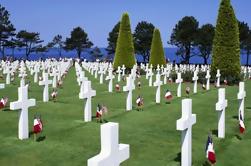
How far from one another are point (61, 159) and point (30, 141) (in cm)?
147

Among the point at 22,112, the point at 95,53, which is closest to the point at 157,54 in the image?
the point at 22,112

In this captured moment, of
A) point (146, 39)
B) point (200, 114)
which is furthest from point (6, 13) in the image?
point (200, 114)

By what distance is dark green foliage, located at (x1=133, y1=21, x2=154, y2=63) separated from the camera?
7194cm

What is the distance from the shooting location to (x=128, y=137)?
29.3 feet

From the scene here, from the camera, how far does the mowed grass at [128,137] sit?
24.0ft

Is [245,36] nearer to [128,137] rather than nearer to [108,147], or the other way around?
[128,137]

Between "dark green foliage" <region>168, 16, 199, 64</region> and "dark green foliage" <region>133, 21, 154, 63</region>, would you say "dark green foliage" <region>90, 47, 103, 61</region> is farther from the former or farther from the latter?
"dark green foliage" <region>168, 16, 199, 64</region>

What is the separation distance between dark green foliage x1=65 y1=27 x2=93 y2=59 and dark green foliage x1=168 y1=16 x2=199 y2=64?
26.3 m

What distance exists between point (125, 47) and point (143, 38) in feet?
121

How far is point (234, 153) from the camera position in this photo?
7.92 m

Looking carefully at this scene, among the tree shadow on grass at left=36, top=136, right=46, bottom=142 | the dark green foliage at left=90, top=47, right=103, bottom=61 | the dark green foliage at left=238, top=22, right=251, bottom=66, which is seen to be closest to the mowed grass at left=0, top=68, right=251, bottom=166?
the tree shadow on grass at left=36, top=136, right=46, bottom=142

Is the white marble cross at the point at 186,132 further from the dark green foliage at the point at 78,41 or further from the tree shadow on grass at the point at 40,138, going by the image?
the dark green foliage at the point at 78,41

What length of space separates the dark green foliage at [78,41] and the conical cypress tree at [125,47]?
171 feet

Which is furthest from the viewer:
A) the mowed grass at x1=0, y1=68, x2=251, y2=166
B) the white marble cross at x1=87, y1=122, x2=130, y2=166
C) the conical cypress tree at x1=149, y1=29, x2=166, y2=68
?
the conical cypress tree at x1=149, y1=29, x2=166, y2=68
